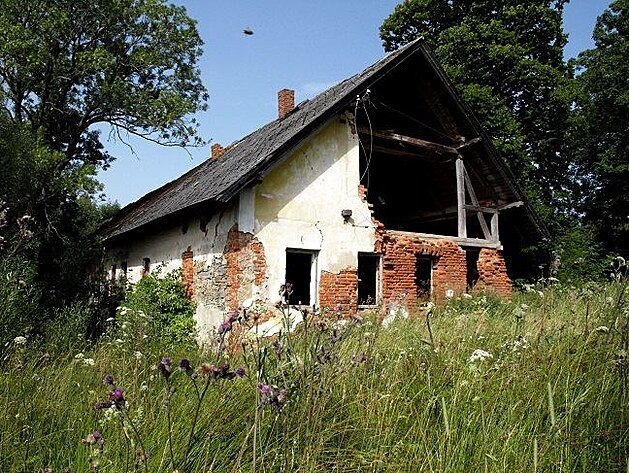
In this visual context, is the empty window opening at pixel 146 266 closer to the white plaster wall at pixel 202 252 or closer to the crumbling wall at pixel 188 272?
the white plaster wall at pixel 202 252

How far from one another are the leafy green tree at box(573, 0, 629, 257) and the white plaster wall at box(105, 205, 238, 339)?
1956cm

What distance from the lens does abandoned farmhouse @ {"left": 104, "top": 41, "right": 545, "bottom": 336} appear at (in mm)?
11445

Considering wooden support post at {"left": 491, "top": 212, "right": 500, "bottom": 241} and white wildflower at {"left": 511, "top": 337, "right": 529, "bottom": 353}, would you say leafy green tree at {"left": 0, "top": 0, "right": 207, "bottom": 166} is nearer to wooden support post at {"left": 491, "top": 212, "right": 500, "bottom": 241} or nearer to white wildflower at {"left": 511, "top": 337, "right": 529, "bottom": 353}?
wooden support post at {"left": 491, "top": 212, "right": 500, "bottom": 241}

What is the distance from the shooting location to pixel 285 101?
56.2 ft

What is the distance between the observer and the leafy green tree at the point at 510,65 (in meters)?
23.5

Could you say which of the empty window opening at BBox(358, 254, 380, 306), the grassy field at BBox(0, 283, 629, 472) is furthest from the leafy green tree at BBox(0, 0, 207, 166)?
the grassy field at BBox(0, 283, 629, 472)

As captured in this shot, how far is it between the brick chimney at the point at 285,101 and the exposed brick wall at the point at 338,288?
6629 millimetres

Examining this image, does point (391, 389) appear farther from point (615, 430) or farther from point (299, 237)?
point (299, 237)

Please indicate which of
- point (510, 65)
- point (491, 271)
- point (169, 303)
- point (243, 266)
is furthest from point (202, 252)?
point (510, 65)

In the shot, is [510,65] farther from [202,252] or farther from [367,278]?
[202,252]

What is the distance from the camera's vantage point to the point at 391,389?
345 centimetres

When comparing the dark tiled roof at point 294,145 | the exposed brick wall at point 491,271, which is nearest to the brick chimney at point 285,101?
the dark tiled roof at point 294,145

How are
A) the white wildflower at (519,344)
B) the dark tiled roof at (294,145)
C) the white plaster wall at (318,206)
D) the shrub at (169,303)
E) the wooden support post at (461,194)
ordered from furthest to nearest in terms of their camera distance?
the wooden support post at (461,194) < the shrub at (169,303) < the white plaster wall at (318,206) < the dark tiled roof at (294,145) < the white wildflower at (519,344)

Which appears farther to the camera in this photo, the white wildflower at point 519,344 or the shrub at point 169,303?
the shrub at point 169,303
